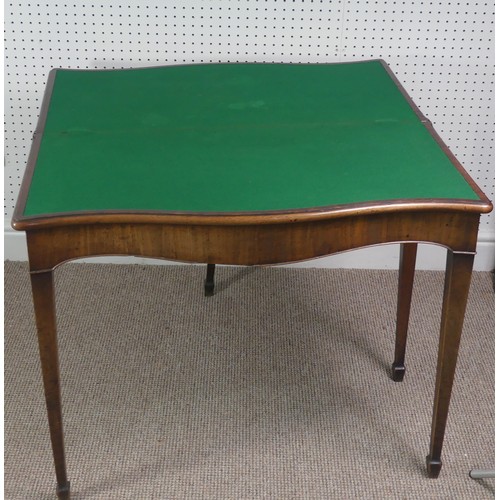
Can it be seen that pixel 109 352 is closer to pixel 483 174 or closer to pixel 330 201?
pixel 330 201

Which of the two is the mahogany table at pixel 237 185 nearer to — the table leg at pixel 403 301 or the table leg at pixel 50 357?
the table leg at pixel 50 357

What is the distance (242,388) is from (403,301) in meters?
0.47

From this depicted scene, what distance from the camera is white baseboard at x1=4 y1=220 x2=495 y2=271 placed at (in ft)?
8.21

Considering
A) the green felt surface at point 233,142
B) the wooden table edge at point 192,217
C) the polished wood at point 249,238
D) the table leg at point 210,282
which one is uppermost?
the green felt surface at point 233,142

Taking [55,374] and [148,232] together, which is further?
→ [55,374]

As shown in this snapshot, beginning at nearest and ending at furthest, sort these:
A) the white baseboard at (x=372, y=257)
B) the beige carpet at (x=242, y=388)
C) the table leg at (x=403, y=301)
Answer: the beige carpet at (x=242, y=388)
the table leg at (x=403, y=301)
the white baseboard at (x=372, y=257)

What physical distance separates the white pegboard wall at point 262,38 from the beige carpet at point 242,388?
616 mm

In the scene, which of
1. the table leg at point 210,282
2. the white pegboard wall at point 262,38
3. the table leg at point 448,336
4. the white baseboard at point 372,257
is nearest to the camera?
the table leg at point 448,336

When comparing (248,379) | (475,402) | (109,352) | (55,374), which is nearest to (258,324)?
(248,379)

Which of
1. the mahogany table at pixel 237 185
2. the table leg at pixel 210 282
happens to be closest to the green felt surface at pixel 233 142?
the mahogany table at pixel 237 185

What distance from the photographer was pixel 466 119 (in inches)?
90.8

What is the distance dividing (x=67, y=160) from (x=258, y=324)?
36.0 inches

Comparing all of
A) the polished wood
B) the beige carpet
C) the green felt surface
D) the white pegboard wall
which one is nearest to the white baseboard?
the beige carpet

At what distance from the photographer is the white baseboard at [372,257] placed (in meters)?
2.50
